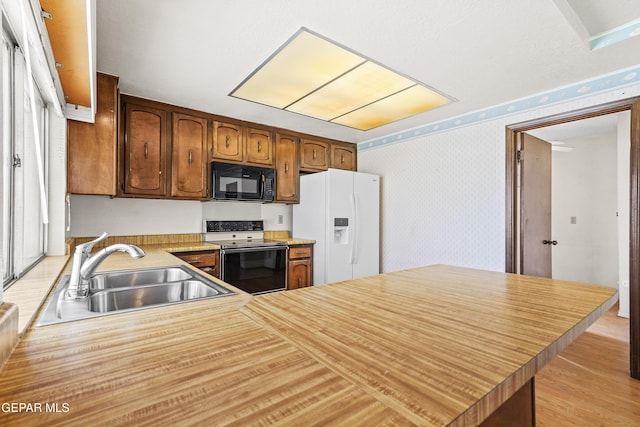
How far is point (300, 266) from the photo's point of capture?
357 centimetres

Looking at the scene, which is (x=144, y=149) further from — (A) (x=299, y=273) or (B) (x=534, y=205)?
(B) (x=534, y=205)

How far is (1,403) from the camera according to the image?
0.46 meters

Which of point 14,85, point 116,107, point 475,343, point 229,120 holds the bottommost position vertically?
point 475,343

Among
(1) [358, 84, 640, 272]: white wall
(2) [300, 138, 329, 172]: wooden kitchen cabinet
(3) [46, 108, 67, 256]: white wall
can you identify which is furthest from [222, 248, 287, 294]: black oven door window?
(1) [358, 84, 640, 272]: white wall

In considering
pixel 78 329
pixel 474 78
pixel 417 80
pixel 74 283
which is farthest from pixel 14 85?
pixel 474 78

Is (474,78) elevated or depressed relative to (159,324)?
elevated

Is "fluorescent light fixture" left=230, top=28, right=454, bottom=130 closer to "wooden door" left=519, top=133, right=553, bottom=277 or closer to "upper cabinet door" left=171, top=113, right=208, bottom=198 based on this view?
"upper cabinet door" left=171, top=113, right=208, bottom=198

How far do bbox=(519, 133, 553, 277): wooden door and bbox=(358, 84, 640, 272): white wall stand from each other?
185mm

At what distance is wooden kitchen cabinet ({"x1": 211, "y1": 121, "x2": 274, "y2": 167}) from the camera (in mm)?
3230

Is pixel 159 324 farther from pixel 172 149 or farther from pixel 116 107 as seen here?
pixel 172 149

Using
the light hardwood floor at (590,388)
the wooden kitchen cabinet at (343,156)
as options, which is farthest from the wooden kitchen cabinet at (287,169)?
the light hardwood floor at (590,388)

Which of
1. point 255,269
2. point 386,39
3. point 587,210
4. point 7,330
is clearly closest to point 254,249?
point 255,269

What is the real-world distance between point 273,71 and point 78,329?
6.58ft

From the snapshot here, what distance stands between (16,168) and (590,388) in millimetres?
3485
